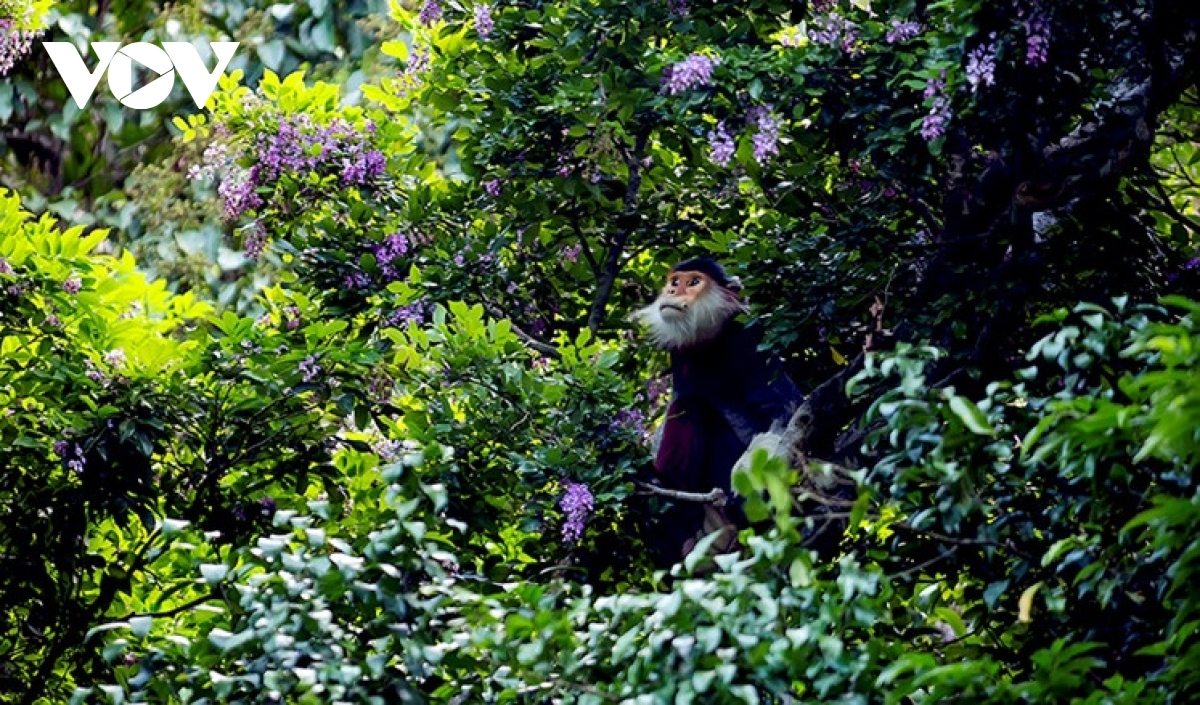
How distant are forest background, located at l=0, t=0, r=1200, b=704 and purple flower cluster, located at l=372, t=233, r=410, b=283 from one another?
0.02 m

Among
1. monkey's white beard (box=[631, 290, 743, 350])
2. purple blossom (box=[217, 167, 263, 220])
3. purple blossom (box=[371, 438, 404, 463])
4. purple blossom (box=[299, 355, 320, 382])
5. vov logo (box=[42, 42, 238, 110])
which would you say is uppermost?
vov logo (box=[42, 42, 238, 110])

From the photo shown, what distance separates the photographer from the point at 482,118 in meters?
6.05

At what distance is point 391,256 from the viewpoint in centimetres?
599

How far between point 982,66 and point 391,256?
2.01 m

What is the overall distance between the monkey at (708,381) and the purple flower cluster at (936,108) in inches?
48.6

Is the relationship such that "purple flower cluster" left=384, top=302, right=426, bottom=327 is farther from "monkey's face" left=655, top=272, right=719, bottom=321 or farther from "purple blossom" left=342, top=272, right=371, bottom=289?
"monkey's face" left=655, top=272, right=719, bottom=321

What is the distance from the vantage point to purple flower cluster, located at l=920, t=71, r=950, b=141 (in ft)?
15.7

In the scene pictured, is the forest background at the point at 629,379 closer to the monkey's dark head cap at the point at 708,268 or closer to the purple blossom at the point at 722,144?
the purple blossom at the point at 722,144

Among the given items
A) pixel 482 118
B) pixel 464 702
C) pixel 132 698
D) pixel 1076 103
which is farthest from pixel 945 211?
pixel 132 698

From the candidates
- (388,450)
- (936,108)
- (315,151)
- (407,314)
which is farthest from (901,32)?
(315,151)

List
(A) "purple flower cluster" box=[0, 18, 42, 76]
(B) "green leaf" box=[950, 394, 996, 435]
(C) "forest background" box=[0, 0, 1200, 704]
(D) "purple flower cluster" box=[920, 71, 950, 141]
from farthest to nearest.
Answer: (A) "purple flower cluster" box=[0, 18, 42, 76]
(D) "purple flower cluster" box=[920, 71, 950, 141]
(C) "forest background" box=[0, 0, 1200, 704]
(B) "green leaf" box=[950, 394, 996, 435]

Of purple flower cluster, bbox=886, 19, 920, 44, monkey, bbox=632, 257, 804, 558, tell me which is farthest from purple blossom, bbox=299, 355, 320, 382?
purple flower cluster, bbox=886, 19, 920, 44

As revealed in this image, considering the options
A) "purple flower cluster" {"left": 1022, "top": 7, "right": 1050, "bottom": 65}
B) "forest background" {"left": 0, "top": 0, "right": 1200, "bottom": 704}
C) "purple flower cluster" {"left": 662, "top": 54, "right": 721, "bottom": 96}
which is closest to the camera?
"forest background" {"left": 0, "top": 0, "right": 1200, "bottom": 704}

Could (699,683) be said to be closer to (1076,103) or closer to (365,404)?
(1076,103)
